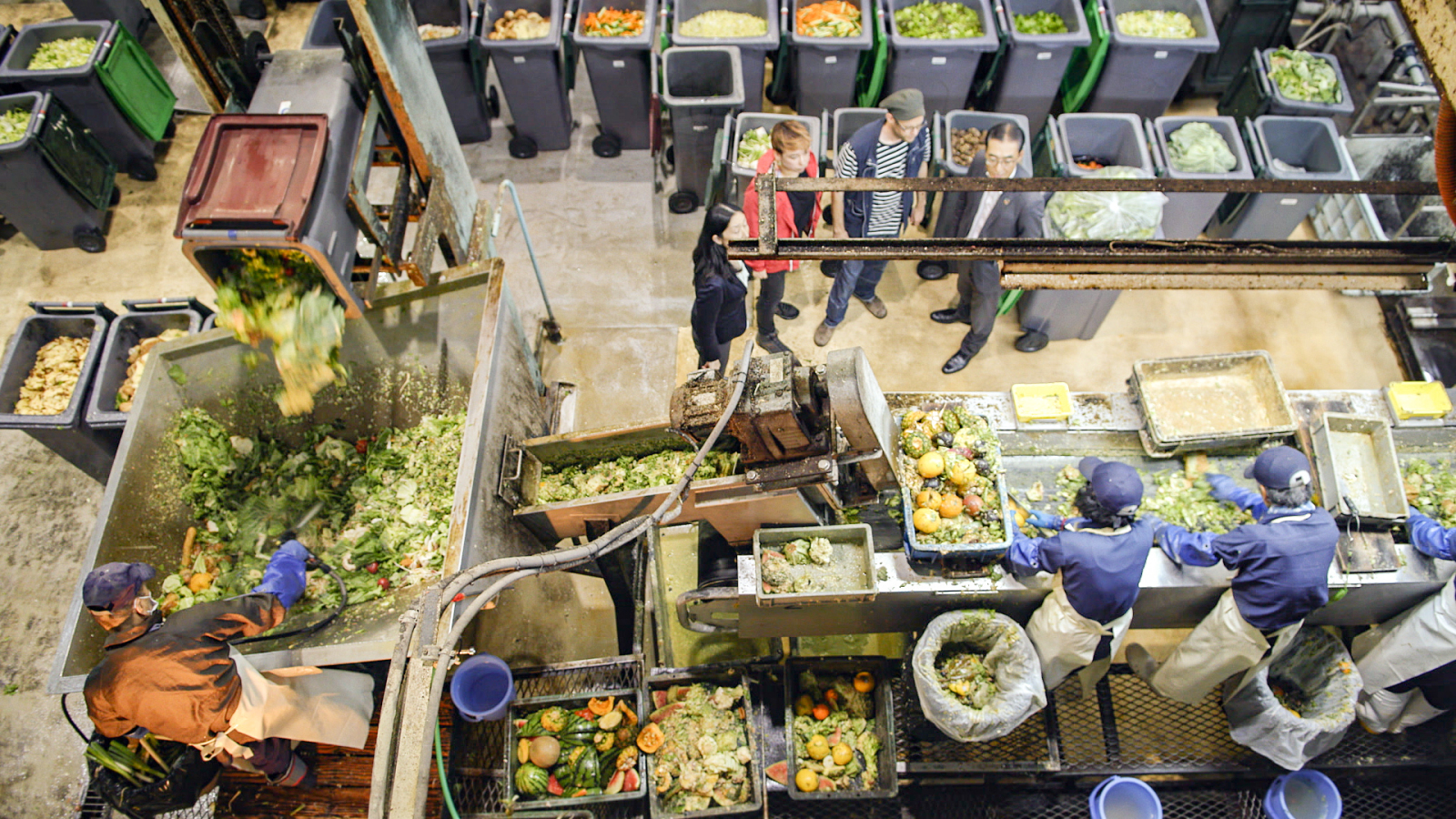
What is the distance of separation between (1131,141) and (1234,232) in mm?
1066

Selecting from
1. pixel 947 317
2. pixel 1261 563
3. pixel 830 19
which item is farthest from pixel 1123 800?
pixel 830 19

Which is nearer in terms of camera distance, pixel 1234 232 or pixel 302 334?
pixel 302 334

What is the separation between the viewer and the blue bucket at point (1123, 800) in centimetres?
356

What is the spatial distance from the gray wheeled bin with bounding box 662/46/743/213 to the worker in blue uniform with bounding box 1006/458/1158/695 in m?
3.77

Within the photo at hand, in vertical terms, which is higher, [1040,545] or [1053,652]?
[1040,545]

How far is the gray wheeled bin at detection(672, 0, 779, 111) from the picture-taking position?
6.28 metres

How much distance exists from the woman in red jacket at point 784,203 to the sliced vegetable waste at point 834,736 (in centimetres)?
185

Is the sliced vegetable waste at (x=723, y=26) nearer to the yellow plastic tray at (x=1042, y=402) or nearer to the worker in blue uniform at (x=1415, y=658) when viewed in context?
the yellow plastic tray at (x=1042, y=402)

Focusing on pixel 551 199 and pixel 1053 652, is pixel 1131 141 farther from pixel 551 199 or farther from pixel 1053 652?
pixel 551 199

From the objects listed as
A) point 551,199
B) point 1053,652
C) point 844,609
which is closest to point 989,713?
point 1053,652

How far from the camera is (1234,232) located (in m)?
5.91

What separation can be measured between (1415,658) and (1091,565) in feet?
5.68

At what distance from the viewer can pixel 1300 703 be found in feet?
12.8

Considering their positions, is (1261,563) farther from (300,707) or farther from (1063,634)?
(300,707)
